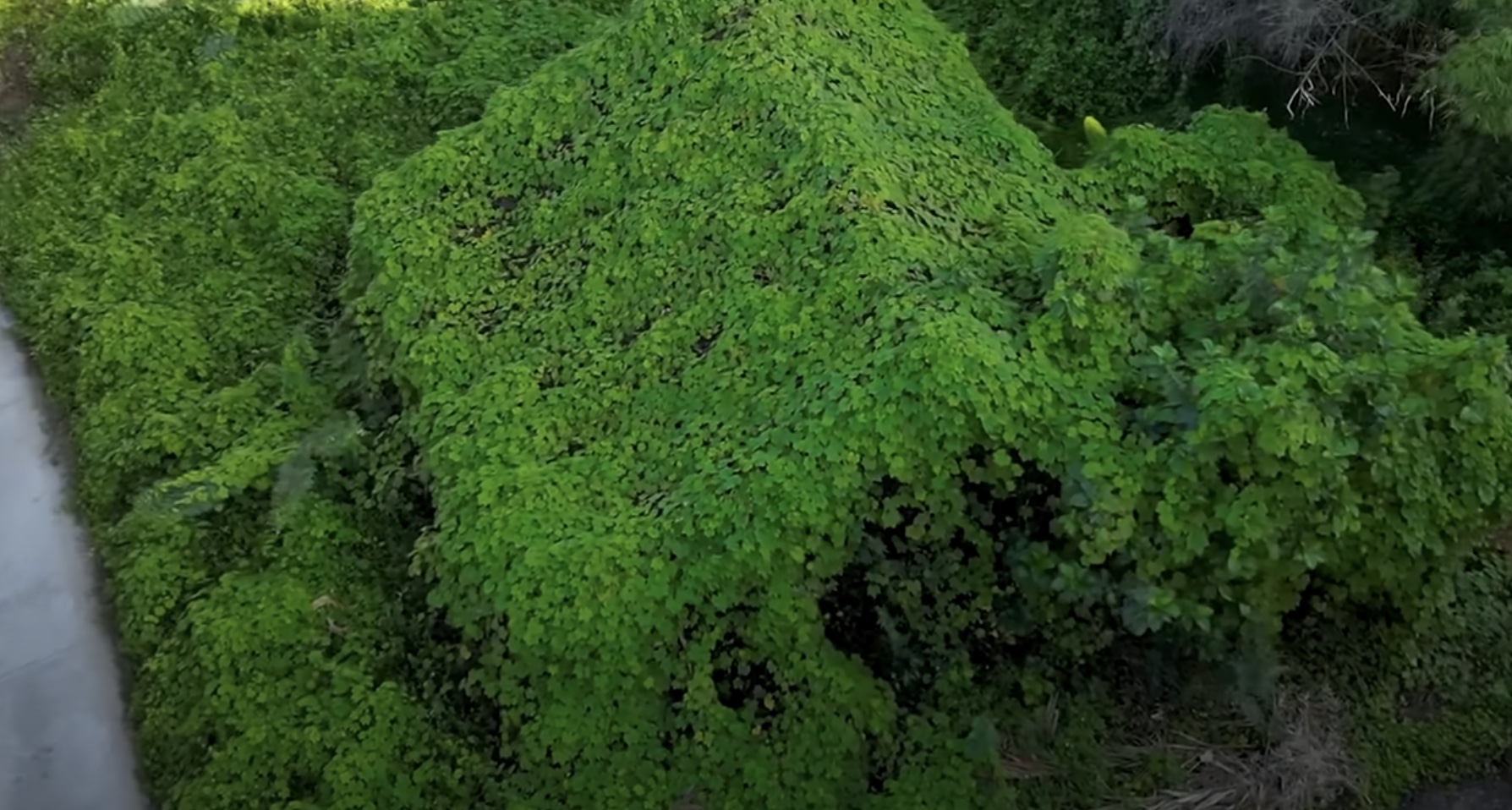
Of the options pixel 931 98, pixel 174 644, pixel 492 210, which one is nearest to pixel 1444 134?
pixel 931 98

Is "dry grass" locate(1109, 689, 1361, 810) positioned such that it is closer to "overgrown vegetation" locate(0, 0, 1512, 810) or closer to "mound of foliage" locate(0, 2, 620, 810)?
"overgrown vegetation" locate(0, 0, 1512, 810)

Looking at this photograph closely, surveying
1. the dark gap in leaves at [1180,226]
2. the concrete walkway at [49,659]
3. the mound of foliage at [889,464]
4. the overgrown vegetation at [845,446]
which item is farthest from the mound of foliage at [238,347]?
the dark gap in leaves at [1180,226]

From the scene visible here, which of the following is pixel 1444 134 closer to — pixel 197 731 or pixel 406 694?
pixel 406 694

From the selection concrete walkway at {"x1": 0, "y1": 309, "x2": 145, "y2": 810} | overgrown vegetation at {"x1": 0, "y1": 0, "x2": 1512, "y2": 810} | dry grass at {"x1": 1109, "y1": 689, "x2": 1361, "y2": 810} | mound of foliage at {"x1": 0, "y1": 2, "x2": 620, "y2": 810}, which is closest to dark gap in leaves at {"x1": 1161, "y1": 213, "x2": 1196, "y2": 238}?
overgrown vegetation at {"x1": 0, "y1": 0, "x2": 1512, "y2": 810}

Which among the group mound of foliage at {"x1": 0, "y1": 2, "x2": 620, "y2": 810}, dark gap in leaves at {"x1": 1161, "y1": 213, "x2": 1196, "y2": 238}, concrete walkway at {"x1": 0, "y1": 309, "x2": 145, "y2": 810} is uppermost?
dark gap in leaves at {"x1": 1161, "y1": 213, "x2": 1196, "y2": 238}

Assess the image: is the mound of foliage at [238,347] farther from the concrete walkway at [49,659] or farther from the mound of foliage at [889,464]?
the mound of foliage at [889,464]

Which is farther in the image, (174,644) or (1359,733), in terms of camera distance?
(174,644)
